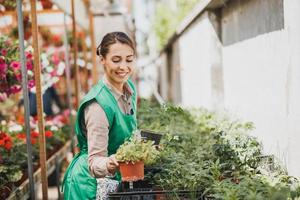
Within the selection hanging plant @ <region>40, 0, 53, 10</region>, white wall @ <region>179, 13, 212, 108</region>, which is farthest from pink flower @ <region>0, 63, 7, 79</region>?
white wall @ <region>179, 13, 212, 108</region>

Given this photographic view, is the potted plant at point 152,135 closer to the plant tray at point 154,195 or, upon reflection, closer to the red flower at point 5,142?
the plant tray at point 154,195

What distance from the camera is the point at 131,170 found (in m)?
3.05

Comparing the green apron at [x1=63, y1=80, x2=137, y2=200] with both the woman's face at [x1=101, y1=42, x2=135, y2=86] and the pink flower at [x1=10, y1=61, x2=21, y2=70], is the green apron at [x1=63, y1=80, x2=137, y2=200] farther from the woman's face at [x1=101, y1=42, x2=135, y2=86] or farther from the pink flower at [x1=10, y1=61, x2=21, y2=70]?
the pink flower at [x1=10, y1=61, x2=21, y2=70]

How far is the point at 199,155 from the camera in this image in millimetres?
4086

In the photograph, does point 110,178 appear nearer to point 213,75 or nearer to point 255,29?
point 255,29

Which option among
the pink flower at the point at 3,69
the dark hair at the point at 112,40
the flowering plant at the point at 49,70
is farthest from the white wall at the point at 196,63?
the dark hair at the point at 112,40

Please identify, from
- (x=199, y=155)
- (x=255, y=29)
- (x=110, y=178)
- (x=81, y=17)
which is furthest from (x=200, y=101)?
(x=110, y=178)

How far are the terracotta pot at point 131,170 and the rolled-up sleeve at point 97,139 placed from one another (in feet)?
0.32

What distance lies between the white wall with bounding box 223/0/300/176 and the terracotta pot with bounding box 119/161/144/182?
1.07 metres

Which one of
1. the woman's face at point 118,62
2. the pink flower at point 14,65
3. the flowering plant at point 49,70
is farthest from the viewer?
the flowering plant at point 49,70

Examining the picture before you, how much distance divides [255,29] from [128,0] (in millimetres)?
28601

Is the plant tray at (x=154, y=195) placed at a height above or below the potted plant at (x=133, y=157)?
below

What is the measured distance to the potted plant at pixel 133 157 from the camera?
302 centimetres

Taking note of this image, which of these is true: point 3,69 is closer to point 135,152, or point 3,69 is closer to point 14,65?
point 14,65
